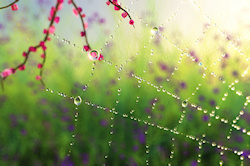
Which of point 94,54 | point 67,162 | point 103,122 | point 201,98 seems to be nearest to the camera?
point 94,54

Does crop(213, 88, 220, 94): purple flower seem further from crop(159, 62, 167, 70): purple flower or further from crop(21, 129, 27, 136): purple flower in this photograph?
crop(21, 129, 27, 136): purple flower

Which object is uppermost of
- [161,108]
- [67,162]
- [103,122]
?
[161,108]

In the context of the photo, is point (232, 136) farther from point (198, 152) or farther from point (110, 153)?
point (110, 153)

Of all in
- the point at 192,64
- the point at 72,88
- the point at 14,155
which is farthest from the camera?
the point at 192,64

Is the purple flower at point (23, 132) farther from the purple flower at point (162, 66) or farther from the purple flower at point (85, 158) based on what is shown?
the purple flower at point (162, 66)

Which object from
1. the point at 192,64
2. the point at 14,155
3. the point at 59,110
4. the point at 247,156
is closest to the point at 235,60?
the point at 192,64

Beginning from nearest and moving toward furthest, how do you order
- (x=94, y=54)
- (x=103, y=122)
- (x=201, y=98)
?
1. (x=94, y=54)
2. (x=103, y=122)
3. (x=201, y=98)

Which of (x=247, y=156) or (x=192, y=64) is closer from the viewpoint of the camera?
(x=247, y=156)

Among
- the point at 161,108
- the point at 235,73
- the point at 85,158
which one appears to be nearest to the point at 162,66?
the point at 161,108

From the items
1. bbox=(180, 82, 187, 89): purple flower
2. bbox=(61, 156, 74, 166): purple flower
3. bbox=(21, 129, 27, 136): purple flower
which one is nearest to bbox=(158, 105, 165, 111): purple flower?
bbox=(180, 82, 187, 89): purple flower

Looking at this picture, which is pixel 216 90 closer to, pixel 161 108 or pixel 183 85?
→ pixel 183 85

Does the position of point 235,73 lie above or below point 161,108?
above
